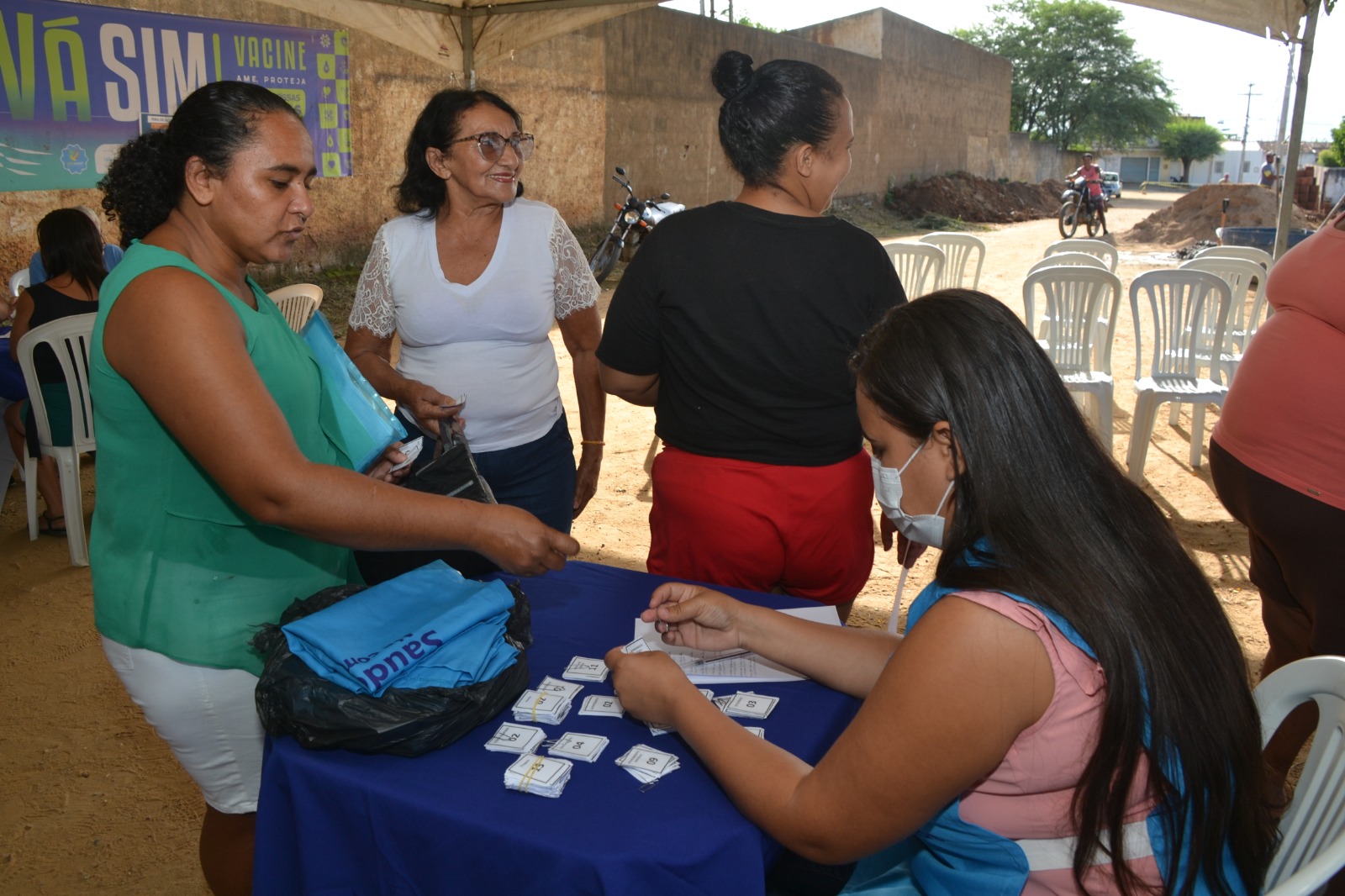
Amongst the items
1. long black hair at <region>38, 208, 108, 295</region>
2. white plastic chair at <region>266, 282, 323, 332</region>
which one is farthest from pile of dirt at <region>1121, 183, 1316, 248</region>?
long black hair at <region>38, 208, 108, 295</region>

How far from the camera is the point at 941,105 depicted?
24688mm

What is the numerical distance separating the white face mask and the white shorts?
3.39ft

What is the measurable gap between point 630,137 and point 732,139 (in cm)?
1235

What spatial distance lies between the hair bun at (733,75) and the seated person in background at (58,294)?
3.31 metres

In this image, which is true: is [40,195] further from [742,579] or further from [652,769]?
[652,769]

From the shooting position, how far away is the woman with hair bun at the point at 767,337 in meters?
2.12

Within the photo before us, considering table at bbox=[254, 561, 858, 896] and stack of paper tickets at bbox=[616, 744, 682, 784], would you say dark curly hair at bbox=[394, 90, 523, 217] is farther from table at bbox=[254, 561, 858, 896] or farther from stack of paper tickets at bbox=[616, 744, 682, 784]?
stack of paper tickets at bbox=[616, 744, 682, 784]

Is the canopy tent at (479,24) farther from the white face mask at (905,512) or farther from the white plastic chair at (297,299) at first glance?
the white face mask at (905,512)

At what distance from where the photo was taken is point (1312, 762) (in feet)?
4.85

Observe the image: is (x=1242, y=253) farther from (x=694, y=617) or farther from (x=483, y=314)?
(x=694, y=617)

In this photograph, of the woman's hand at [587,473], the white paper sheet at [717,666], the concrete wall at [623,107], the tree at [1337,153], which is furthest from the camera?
the tree at [1337,153]

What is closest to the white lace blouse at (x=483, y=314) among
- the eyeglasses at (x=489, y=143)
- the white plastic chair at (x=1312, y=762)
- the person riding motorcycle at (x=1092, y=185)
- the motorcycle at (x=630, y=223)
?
the eyeglasses at (x=489, y=143)

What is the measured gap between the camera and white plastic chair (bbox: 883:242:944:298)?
663cm

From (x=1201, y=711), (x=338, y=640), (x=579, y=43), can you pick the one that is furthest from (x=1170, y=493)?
(x=579, y=43)
